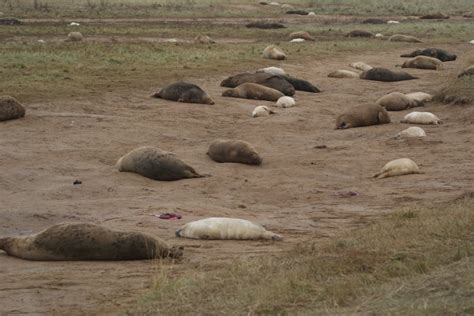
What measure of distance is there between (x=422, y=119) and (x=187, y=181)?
5.82 m

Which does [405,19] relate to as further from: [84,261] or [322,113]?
[84,261]

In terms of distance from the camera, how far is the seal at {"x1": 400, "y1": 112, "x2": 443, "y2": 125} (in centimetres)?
1659

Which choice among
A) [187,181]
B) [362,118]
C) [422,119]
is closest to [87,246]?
[187,181]

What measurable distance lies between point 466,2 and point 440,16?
2097 centimetres

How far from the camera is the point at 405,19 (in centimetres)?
4819

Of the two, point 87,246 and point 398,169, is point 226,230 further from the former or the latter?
point 398,169

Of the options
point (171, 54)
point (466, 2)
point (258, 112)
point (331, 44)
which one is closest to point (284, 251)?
point (258, 112)

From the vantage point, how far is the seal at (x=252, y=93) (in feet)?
65.2

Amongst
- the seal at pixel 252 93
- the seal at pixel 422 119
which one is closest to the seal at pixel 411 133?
the seal at pixel 422 119

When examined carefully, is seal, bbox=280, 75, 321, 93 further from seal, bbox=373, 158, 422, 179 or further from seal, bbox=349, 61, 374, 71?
seal, bbox=373, 158, 422, 179

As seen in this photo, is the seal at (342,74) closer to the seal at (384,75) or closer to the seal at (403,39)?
the seal at (384,75)

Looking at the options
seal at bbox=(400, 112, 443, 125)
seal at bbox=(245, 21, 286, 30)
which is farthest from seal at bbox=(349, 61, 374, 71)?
seal at bbox=(245, 21, 286, 30)

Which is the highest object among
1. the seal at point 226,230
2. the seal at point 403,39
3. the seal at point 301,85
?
the seal at point 226,230

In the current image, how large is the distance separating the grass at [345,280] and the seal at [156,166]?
4175 millimetres
